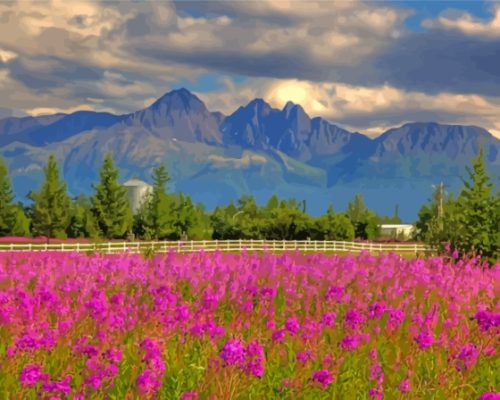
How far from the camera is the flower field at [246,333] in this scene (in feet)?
15.8

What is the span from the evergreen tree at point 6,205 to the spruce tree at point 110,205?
1718 centimetres

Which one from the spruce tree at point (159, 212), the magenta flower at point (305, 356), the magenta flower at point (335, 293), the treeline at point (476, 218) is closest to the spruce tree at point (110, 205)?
the spruce tree at point (159, 212)

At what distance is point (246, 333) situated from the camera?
23.5ft

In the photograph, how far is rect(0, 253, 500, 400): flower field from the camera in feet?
15.8

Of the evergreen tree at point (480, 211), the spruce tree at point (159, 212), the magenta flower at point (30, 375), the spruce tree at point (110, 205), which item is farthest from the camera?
the spruce tree at point (159, 212)

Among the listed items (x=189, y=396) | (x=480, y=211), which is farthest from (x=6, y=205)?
(x=189, y=396)

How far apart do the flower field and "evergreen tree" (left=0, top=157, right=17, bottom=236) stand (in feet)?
238

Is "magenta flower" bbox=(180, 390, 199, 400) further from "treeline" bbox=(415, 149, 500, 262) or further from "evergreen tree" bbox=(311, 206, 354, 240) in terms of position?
"evergreen tree" bbox=(311, 206, 354, 240)

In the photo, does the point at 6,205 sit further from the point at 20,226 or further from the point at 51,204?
the point at 51,204

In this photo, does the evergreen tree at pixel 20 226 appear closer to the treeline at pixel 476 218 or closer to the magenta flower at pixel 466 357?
the treeline at pixel 476 218

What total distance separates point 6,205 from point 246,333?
256ft

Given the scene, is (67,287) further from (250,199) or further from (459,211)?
(250,199)

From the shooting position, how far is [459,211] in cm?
2864

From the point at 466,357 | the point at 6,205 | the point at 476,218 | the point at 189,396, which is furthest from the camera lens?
the point at 6,205
